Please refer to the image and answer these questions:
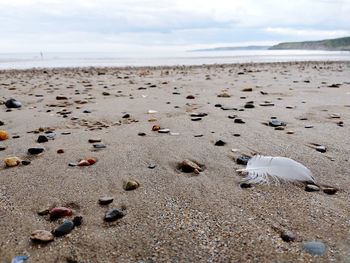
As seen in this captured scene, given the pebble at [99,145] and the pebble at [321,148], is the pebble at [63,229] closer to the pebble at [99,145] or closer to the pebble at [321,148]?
the pebble at [99,145]

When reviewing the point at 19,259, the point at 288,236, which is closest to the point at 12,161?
the point at 19,259

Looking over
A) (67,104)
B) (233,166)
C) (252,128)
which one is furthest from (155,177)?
(67,104)

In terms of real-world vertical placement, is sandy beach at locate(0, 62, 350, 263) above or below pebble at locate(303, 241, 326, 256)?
above

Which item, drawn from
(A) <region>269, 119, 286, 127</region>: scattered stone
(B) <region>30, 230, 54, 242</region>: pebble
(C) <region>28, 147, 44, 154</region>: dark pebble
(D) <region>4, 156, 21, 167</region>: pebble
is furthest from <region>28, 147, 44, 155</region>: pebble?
(A) <region>269, 119, 286, 127</region>: scattered stone

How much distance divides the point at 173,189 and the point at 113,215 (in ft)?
1.50

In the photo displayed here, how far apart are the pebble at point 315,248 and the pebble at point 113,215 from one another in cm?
92

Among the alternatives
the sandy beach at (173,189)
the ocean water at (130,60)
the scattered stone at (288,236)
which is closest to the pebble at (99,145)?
the sandy beach at (173,189)

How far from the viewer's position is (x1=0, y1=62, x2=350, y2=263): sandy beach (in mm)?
1619

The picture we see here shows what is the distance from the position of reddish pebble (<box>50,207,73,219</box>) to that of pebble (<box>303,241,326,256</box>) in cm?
119

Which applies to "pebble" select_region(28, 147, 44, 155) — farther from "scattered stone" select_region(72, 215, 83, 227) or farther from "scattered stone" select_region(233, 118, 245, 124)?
"scattered stone" select_region(233, 118, 245, 124)

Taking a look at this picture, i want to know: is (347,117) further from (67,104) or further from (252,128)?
(67,104)

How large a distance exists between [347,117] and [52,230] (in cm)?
356

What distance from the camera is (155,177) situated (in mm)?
2391

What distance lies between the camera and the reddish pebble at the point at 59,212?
6.18 feet
